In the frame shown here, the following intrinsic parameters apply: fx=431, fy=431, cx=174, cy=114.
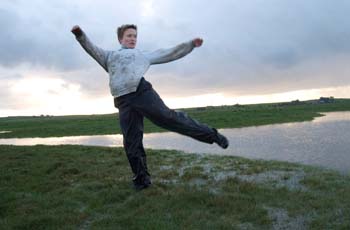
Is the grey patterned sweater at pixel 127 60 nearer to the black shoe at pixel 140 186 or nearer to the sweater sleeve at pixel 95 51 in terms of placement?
the sweater sleeve at pixel 95 51

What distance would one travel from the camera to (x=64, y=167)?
1494 centimetres

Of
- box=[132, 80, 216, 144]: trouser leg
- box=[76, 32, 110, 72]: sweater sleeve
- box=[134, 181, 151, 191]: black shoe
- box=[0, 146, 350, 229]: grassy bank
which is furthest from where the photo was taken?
box=[134, 181, 151, 191]: black shoe

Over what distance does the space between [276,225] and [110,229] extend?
2828 millimetres

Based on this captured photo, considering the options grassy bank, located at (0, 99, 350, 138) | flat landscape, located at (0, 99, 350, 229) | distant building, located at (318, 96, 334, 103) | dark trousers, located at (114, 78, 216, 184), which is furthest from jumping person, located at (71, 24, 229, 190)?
distant building, located at (318, 96, 334, 103)

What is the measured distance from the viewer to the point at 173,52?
959cm

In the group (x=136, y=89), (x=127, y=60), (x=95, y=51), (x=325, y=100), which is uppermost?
(x=325, y=100)

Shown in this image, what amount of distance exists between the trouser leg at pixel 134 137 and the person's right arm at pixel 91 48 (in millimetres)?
1180

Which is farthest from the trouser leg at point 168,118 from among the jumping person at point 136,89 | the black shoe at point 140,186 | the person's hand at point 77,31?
the person's hand at point 77,31

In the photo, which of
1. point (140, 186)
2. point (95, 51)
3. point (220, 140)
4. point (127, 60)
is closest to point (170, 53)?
point (127, 60)

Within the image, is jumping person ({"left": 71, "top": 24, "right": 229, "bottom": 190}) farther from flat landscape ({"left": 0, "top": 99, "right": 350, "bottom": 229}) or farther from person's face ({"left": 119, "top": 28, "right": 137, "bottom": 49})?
flat landscape ({"left": 0, "top": 99, "right": 350, "bottom": 229})

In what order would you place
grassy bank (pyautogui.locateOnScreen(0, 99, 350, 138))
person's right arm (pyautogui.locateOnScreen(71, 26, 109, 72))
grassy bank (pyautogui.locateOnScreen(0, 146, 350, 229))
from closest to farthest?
grassy bank (pyautogui.locateOnScreen(0, 146, 350, 229)) → person's right arm (pyautogui.locateOnScreen(71, 26, 109, 72)) → grassy bank (pyautogui.locateOnScreen(0, 99, 350, 138))

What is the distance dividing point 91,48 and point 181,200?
3.91m

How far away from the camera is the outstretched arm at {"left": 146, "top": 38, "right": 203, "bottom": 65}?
9.41 metres

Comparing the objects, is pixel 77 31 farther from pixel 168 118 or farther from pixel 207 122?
pixel 207 122
